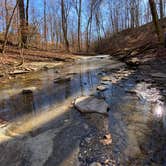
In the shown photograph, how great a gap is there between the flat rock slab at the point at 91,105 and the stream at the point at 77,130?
132 millimetres

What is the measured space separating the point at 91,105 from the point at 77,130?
3.30 feet

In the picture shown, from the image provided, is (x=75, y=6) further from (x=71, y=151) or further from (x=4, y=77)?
(x=71, y=151)

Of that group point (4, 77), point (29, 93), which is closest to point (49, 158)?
point (29, 93)

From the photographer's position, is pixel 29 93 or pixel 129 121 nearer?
pixel 129 121

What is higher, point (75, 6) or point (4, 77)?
point (75, 6)

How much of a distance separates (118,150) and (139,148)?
29cm

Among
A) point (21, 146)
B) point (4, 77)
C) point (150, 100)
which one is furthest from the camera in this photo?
point (4, 77)

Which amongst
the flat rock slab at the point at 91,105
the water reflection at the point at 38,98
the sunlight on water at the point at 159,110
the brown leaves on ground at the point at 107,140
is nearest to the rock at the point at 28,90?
the water reflection at the point at 38,98

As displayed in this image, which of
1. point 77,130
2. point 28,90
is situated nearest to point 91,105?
point 77,130

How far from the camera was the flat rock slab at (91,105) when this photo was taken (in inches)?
141

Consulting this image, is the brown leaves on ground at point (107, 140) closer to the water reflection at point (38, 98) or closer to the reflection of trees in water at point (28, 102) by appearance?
the water reflection at point (38, 98)

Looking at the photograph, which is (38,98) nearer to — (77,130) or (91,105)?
(91,105)

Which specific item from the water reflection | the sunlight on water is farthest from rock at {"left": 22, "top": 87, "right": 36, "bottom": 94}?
the sunlight on water

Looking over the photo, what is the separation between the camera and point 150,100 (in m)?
4.07
